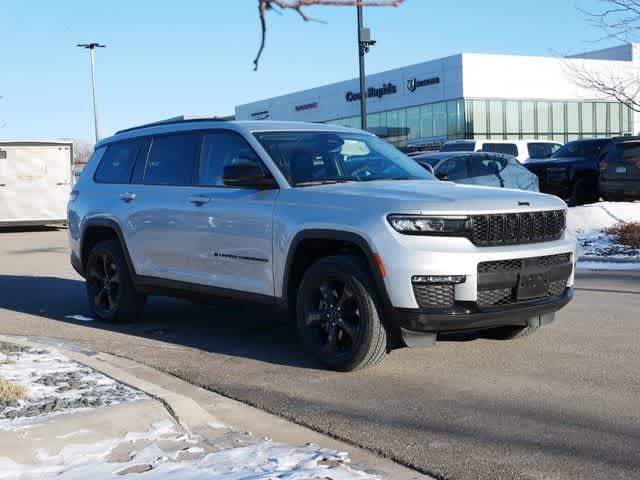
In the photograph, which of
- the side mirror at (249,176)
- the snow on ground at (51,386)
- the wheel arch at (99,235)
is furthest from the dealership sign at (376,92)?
the snow on ground at (51,386)

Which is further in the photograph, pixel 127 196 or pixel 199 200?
pixel 127 196

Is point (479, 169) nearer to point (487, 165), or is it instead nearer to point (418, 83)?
point (487, 165)

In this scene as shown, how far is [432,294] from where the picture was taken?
588cm

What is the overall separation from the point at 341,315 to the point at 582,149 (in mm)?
A: 17314

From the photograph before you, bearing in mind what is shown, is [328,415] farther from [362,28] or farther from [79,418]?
[362,28]

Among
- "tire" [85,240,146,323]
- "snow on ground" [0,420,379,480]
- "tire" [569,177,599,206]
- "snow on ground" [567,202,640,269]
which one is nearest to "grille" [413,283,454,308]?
"snow on ground" [0,420,379,480]

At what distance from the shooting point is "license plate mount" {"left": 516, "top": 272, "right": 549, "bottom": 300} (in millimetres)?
6160

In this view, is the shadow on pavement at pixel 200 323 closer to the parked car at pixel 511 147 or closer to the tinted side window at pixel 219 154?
the tinted side window at pixel 219 154

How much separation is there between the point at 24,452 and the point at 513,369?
138 inches

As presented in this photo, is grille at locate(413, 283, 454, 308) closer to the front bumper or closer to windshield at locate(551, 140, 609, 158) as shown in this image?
the front bumper

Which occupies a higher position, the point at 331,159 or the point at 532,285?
the point at 331,159

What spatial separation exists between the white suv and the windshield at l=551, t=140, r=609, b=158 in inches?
604

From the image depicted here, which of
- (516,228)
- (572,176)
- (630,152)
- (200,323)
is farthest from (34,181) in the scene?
(516,228)

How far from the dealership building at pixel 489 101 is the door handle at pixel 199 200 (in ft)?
157
